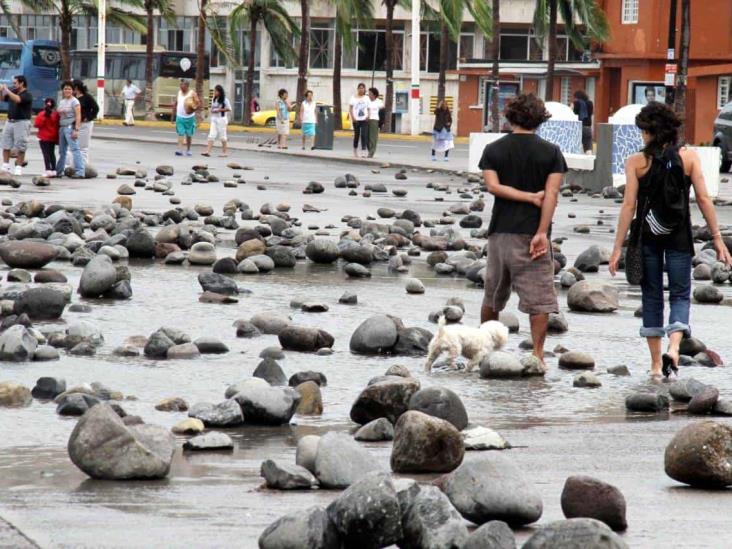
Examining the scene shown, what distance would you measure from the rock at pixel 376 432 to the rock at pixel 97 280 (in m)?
5.37

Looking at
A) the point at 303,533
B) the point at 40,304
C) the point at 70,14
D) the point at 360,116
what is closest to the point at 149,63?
the point at 70,14

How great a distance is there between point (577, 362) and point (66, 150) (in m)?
19.7

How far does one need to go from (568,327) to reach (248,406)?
442 centimetres

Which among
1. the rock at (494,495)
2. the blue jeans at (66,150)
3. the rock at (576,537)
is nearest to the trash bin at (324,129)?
the blue jeans at (66,150)

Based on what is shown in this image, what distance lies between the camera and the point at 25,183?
26.4m

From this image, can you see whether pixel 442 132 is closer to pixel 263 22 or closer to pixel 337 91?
pixel 337 91

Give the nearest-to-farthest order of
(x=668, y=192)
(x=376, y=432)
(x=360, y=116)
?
(x=376, y=432) < (x=668, y=192) < (x=360, y=116)

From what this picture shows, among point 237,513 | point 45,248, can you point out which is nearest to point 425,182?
point 45,248

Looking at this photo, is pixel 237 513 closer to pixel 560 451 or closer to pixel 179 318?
pixel 560 451

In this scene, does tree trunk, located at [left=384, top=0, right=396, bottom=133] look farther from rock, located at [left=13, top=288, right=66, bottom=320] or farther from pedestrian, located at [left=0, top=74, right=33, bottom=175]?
rock, located at [left=13, top=288, right=66, bottom=320]

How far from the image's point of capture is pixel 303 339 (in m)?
10.1

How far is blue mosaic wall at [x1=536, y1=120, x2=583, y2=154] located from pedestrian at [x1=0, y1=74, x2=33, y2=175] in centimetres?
1028

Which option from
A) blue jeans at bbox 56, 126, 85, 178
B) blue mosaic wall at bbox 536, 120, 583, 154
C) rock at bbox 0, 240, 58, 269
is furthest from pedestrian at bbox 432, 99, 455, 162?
rock at bbox 0, 240, 58, 269

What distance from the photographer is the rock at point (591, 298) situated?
12367 mm
